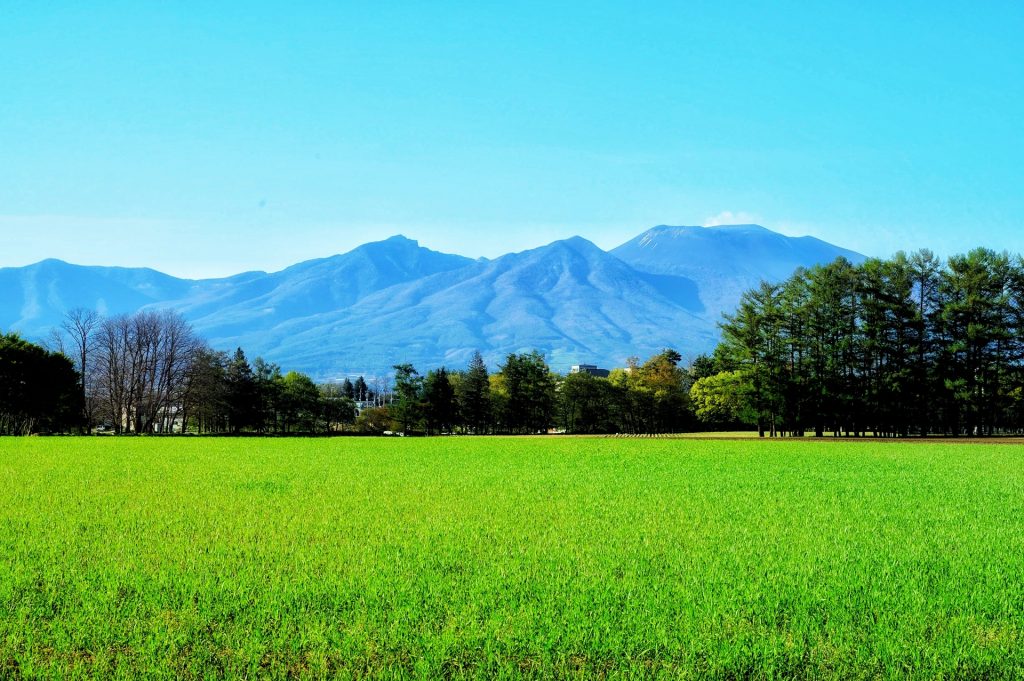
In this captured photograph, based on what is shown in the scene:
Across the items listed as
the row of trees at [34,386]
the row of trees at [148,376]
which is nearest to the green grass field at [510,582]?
the row of trees at [34,386]

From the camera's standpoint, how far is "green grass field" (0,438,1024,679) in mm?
8086

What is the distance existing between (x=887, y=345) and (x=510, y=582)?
210 ft

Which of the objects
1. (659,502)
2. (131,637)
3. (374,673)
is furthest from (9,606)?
(659,502)

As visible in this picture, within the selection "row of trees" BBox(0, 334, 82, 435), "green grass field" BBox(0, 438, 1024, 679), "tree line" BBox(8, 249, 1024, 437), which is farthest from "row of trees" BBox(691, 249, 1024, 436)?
"row of trees" BBox(0, 334, 82, 435)

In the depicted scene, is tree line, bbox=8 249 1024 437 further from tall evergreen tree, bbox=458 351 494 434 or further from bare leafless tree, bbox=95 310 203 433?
tall evergreen tree, bbox=458 351 494 434

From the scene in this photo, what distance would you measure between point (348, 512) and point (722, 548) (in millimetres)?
8407

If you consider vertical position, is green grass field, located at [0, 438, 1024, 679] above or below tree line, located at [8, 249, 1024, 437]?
below

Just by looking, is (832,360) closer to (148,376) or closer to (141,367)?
(141,367)

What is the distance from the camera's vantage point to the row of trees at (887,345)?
6594cm

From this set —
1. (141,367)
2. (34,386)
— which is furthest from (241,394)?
(34,386)

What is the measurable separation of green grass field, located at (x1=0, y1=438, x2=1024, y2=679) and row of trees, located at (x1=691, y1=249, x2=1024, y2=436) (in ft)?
152

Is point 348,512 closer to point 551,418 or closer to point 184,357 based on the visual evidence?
point 184,357

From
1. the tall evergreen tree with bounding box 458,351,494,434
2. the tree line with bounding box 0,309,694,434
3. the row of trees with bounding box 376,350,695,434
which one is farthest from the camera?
the tall evergreen tree with bounding box 458,351,494,434

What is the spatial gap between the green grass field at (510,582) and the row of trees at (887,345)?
46440mm
